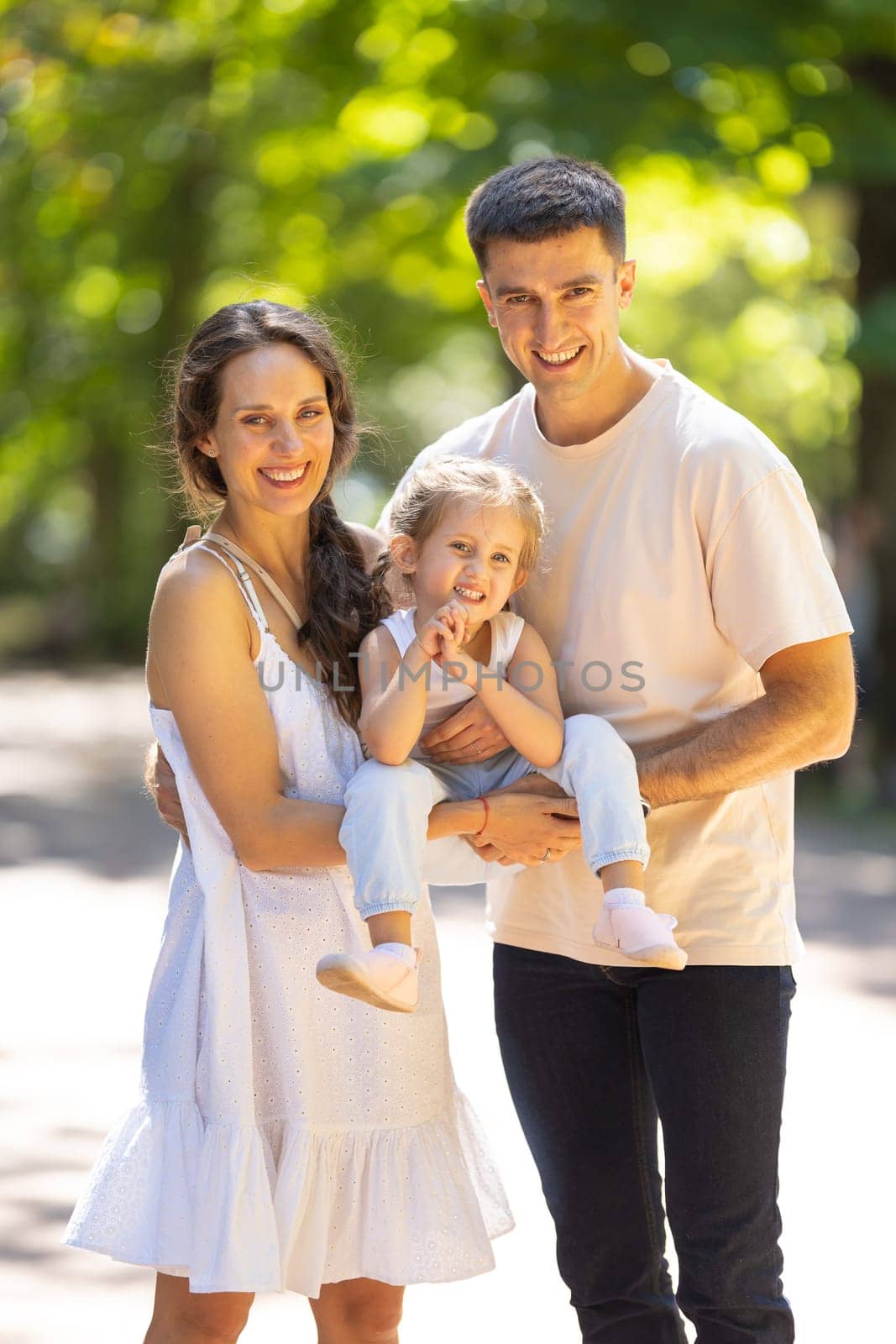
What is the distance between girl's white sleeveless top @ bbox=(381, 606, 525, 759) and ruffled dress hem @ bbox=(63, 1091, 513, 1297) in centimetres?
77

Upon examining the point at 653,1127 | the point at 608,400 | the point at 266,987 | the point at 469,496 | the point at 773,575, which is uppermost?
the point at 608,400

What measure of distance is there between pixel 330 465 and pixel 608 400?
56 centimetres

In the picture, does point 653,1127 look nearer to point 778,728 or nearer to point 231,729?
point 778,728

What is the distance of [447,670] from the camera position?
314 cm

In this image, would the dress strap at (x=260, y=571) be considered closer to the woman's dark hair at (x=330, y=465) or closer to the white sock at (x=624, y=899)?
the woman's dark hair at (x=330, y=465)

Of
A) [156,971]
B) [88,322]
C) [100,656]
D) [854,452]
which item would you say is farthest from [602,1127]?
[100,656]

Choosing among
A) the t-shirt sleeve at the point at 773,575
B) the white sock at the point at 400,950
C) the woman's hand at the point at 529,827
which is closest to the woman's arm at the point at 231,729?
the white sock at the point at 400,950

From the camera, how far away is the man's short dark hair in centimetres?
308

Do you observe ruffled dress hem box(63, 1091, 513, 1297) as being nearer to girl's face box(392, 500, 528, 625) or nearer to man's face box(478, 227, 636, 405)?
girl's face box(392, 500, 528, 625)

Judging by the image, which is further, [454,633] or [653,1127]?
[653,1127]

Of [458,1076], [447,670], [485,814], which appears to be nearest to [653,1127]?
[485,814]

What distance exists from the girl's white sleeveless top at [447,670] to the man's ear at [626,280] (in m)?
0.67

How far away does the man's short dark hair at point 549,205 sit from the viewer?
3082 millimetres

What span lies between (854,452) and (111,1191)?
1057cm
